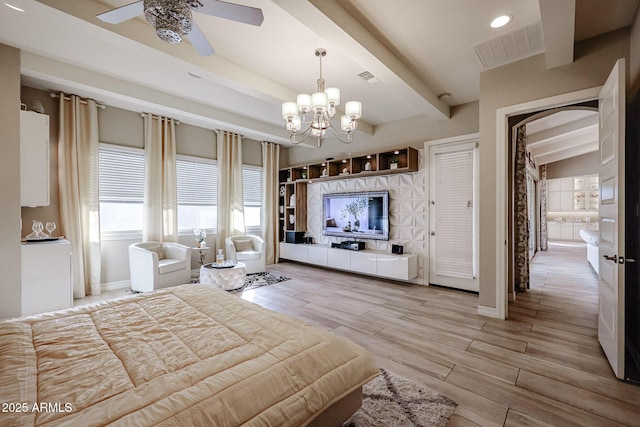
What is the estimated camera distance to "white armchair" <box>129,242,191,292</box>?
3896 millimetres

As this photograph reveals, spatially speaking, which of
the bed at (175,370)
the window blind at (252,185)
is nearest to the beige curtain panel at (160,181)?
the window blind at (252,185)

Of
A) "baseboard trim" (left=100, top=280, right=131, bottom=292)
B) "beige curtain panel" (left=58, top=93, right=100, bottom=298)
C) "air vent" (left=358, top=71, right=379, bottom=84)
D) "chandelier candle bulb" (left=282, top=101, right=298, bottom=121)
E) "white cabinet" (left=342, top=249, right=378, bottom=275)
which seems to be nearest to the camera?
"chandelier candle bulb" (left=282, top=101, right=298, bottom=121)

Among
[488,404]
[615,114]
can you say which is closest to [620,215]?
[615,114]

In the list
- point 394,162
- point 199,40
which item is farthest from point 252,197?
point 199,40

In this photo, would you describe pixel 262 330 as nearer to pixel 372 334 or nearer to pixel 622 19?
pixel 372 334

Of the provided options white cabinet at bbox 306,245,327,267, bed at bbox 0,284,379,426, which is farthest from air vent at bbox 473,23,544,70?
white cabinet at bbox 306,245,327,267

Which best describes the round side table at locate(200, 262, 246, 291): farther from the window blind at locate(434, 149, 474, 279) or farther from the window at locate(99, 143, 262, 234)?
the window blind at locate(434, 149, 474, 279)

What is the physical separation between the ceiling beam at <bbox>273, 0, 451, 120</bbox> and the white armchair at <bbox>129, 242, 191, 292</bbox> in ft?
11.8

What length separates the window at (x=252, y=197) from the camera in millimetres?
6158

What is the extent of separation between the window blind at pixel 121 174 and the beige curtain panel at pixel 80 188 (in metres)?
0.19

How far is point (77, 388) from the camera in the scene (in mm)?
974

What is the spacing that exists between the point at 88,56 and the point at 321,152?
414 centimetres

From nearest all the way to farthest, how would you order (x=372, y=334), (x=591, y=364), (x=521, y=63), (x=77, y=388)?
(x=77, y=388) → (x=591, y=364) → (x=372, y=334) → (x=521, y=63)

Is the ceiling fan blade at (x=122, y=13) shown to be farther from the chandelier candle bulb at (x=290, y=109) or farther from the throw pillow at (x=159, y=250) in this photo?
the throw pillow at (x=159, y=250)
